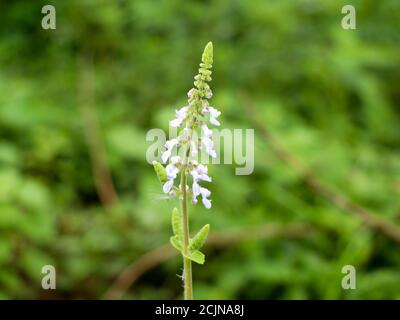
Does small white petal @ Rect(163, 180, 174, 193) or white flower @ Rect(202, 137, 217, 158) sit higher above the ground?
white flower @ Rect(202, 137, 217, 158)

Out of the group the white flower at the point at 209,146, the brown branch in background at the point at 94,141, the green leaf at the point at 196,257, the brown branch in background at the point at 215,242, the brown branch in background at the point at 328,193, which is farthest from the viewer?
the brown branch in background at the point at 94,141

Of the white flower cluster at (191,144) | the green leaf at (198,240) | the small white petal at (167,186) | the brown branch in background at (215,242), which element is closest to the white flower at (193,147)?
the white flower cluster at (191,144)

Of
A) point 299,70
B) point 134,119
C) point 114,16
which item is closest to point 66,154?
→ point 134,119

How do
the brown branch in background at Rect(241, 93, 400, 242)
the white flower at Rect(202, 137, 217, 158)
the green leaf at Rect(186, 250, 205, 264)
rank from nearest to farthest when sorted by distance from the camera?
the white flower at Rect(202, 137, 217, 158) < the green leaf at Rect(186, 250, 205, 264) < the brown branch in background at Rect(241, 93, 400, 242)

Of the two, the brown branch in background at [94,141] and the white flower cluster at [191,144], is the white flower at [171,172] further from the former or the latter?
the brown branch in background at [94,141]

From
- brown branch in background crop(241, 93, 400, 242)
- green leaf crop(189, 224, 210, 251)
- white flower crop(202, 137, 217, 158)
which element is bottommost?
→ green leaf crop(189, 224, 210, 251)

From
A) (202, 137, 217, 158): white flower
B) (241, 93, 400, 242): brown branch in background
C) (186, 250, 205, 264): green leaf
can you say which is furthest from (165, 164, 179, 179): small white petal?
(241, 93, 400, 242): brown branch in background

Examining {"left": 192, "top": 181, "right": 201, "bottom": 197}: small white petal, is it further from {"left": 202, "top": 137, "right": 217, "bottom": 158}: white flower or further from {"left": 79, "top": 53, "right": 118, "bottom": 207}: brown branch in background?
{"left": 79, "top": 53, "right": 118, "bottom": 207}: brown branch in background
